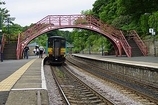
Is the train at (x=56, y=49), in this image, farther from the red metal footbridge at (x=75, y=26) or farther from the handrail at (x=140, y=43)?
the handrail at (x=140, y=43)

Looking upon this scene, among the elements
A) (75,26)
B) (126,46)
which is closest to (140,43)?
(126,46)

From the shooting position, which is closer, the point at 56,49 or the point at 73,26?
the point at 56,49

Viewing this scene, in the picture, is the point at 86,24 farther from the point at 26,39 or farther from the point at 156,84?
the point at 156,84

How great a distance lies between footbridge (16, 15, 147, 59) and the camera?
42906 mm

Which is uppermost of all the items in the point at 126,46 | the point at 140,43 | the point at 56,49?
the point at 140,43

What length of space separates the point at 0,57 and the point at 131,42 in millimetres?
16278

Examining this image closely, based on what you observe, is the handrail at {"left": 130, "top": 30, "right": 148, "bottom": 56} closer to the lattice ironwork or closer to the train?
the lattice ironwork

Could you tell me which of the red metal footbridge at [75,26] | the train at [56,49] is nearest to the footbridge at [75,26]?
the red metal footbridge at [75,26]

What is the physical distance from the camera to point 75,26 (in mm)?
42875

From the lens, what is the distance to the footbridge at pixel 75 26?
42.9m

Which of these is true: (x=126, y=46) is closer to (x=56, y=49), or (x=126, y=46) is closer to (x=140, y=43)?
(x=140, y=43)

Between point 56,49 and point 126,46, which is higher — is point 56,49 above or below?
below

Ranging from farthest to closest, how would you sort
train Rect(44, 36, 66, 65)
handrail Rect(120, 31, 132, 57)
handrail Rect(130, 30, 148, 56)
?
handrail Rect(120, 31, 132, 57), handrail Rect(130, 30, 148, 56), train Rect(44, 36, 66, 65)

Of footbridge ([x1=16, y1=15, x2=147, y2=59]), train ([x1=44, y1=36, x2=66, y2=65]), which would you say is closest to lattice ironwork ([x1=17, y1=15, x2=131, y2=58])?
footbridge ([x1=16, y1=15, x2=147, y2=59])
